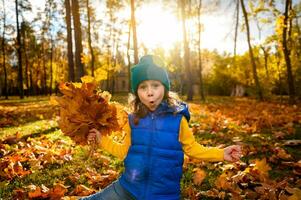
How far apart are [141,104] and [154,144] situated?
43 cm

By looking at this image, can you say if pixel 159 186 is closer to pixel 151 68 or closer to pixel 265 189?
pixel 151 68

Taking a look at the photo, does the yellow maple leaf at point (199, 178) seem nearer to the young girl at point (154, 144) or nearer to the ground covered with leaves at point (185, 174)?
the ground covered with leaves at point (185, 174)

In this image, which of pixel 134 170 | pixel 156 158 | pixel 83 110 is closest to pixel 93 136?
pixel 83 110

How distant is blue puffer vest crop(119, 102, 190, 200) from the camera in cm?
291

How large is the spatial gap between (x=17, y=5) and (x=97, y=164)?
107 ft

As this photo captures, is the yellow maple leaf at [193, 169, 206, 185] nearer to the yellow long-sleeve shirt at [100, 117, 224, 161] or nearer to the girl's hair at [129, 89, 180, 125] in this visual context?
the yellow long-sleeve shirt at [100, 117, 224, 161]

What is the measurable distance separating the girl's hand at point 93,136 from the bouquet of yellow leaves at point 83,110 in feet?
0.10

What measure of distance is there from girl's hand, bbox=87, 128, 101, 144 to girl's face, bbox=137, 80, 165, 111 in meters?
0.50

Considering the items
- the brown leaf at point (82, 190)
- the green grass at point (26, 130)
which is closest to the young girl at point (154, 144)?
the brown leaf at point (82, 190)

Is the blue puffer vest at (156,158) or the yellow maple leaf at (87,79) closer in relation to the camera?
the blue puffer vest at (156,158)

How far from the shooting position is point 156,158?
294 centimetres

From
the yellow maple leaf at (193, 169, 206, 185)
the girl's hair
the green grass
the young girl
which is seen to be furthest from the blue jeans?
the green grass

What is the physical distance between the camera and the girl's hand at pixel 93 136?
10.3 feet

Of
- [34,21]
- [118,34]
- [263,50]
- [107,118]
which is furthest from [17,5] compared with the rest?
[107,118]
